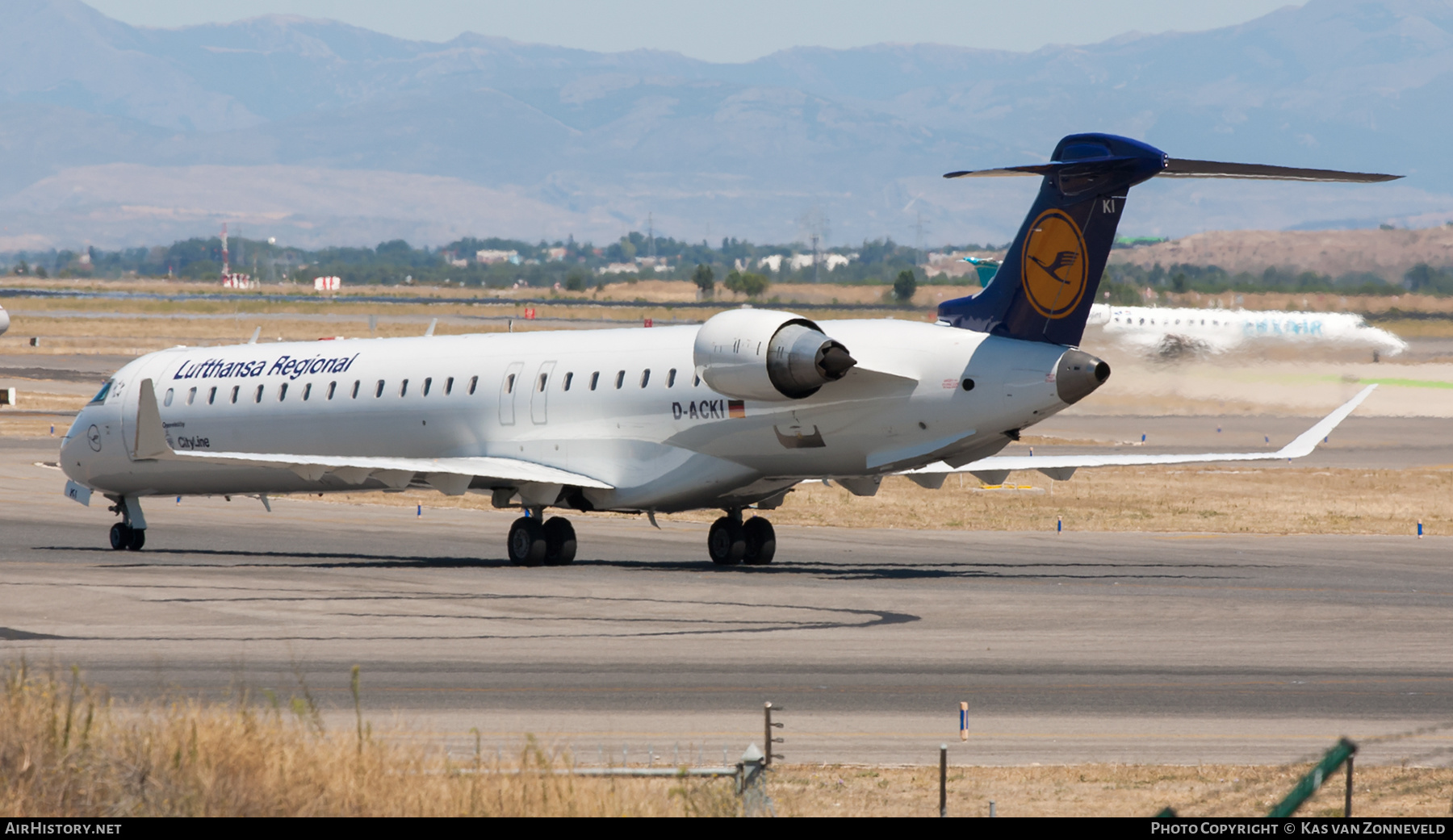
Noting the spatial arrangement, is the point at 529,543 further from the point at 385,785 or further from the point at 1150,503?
the point at 385,785

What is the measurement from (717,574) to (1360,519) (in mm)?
16621

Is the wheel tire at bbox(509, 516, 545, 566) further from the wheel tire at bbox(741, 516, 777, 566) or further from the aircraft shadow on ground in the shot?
the wheel tire at bbox(741, 516, 777, 566)

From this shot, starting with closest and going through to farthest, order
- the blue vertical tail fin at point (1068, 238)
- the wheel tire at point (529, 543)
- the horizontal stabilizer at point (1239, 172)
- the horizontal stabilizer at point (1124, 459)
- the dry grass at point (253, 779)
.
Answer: the dry grass at point (253, 779), the horizontal stabilizer at point (1239, 172), the blue vertical tail fin at point (1068, 238), the horizontal stabilizer at point (1124, 459), the wheel tire at point (529, 543)

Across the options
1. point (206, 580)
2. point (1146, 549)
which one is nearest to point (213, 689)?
point (206, 580)

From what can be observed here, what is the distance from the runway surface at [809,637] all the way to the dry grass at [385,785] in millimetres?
1219

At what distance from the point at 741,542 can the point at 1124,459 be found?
6.49m

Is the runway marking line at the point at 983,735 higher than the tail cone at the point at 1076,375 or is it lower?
lower

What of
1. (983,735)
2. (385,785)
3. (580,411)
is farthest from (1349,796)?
(580,411)

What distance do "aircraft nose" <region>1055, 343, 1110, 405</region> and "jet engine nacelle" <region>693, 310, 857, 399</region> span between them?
123 inches

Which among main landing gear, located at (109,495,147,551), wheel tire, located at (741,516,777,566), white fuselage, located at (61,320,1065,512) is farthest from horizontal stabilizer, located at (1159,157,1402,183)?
main landing gear, located at (109,495,147,551)

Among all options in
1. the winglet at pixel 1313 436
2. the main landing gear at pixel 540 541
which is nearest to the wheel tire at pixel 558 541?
the main landing gear at pixel 540 541

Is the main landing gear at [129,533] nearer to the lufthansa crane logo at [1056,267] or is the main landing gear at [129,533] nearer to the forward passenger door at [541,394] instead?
the forward passenger door at [541,394]

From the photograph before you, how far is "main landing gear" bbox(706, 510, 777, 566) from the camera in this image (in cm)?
3088

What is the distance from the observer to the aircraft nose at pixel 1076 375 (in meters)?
26.0
